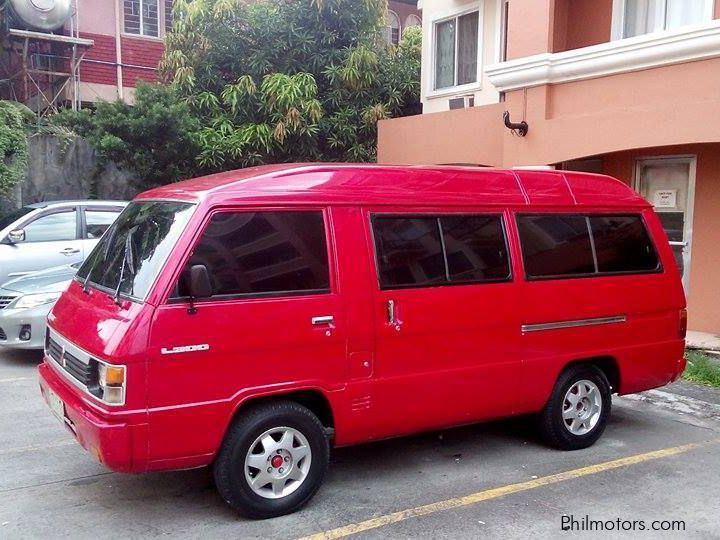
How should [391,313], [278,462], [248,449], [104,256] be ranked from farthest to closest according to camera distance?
[104,256]
[391,313]
[278,462]
[248,449]

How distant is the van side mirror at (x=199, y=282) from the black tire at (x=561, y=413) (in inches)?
111

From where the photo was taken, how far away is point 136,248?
4332mm

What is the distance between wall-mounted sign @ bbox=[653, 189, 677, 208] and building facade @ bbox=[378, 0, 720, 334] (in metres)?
0.02

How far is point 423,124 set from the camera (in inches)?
475

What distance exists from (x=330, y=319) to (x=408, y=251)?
0.75 metres

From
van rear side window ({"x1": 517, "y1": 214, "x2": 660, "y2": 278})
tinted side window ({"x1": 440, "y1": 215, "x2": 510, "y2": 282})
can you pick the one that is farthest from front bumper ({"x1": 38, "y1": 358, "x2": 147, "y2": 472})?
van rear side window ({"x1": 517, "y1": 214, "x2": 660, "y2": 278})

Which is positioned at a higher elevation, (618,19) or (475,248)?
(618,19)

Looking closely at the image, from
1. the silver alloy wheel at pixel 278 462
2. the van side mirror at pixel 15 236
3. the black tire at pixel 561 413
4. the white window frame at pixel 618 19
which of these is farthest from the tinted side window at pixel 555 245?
the van side mirror at pixel 15 236

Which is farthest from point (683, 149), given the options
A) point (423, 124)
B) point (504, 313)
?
point (504, 313)

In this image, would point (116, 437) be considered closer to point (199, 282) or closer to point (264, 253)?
point (199, 282)

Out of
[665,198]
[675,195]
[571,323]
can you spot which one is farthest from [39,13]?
[571,323]

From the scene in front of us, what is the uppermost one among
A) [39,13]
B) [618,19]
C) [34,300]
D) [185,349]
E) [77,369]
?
[39,13]

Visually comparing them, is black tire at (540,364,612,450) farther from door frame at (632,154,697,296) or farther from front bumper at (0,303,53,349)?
front bumper at (0,303,53,349)

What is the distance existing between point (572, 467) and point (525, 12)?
6.96 metres
